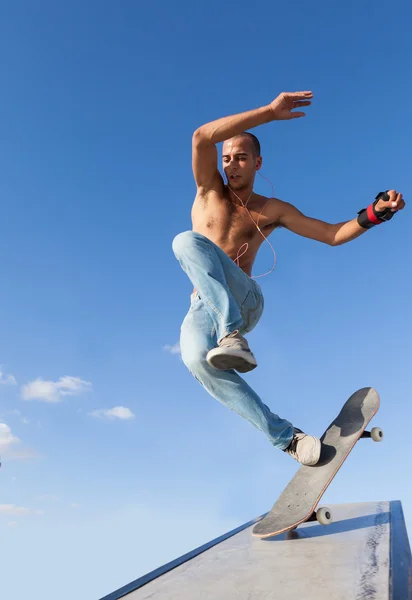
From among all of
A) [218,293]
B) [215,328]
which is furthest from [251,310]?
[218,293]

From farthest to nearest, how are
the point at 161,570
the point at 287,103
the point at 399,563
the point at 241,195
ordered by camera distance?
the point at 241,195, the point at 287,103, the point at 161,570, the point at 399,563

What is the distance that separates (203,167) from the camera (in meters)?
4.40

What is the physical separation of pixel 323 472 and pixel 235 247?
6.59ft

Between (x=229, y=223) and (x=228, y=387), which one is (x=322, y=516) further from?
(x=229, y=223)

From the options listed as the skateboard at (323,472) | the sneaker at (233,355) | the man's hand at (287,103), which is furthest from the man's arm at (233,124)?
the skateboard at (323,472)

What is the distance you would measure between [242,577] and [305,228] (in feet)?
10.5

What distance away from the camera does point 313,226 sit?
4.88 meters

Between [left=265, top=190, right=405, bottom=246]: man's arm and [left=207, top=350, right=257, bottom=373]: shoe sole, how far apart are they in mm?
1789

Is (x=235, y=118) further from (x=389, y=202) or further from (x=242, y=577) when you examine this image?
(x=242, y=577)

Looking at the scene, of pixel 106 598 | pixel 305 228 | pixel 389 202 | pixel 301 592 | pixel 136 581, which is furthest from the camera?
pixel 305 228

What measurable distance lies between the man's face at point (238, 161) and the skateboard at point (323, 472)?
211cm

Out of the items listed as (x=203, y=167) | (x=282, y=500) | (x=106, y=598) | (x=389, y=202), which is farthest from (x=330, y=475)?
(x=203, y=167)

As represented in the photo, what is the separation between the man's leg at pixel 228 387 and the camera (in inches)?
152

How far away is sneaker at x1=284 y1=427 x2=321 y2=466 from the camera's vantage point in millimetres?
3840
